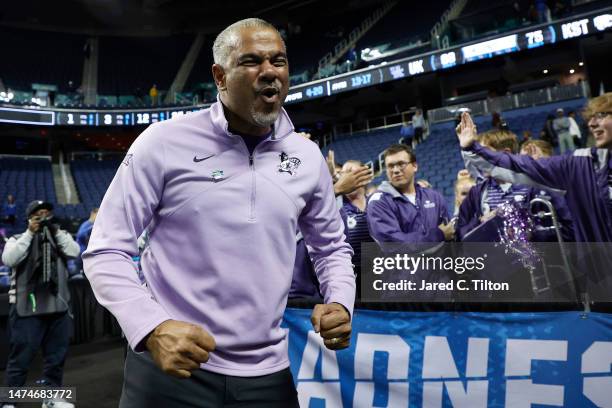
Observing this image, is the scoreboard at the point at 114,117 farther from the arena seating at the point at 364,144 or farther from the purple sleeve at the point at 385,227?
the purple sleeve at the point at 385,227

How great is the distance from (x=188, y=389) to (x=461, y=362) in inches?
58.8

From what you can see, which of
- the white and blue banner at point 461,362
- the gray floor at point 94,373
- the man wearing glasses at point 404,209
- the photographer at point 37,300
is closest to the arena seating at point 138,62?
the gray floor at point 94,373

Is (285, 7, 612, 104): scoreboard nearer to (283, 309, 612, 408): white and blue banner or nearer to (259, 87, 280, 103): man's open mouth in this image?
(283, 309, 612, 408): white and blue banner

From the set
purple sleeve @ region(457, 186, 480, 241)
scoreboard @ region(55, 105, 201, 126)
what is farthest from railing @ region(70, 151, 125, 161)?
purple sleeve @ region(457, 186, 480, 241)

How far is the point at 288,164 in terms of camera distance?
51.7 inches

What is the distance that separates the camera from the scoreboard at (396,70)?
41.9 ft

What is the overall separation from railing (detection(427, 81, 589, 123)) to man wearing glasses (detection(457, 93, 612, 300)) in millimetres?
11848

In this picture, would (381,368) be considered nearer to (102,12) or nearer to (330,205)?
(330,205)

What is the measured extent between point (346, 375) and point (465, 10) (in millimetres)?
19027

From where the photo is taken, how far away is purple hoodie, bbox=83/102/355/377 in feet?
3.62

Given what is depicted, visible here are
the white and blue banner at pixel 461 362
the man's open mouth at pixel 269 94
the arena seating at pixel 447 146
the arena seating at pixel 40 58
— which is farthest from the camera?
the arena seating at pixel 40 58

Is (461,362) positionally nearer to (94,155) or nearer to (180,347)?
(180,347)

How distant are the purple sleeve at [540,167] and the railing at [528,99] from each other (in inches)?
467

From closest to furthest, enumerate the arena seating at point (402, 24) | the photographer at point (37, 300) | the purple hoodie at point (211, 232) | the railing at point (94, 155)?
the purple hoodie at point (211, 232), the photographer at point (37, 300), the arena seating at point (402, 24), the railing at point (94, 155)
